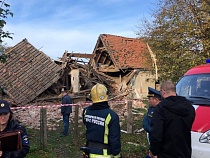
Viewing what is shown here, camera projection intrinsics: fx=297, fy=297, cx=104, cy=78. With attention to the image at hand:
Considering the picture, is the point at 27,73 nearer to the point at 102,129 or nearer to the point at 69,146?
the point at 69,146

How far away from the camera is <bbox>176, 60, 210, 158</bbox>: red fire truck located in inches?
177

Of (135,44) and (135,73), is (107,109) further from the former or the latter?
(135,44)

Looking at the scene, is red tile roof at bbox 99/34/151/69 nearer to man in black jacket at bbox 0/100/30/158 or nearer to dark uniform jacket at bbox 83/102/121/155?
dark uniform jacket at bbox 83/102/121/155

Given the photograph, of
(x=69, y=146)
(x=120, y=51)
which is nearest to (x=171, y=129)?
(x=69, y=146)

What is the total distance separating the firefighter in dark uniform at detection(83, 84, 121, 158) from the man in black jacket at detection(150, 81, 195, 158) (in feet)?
1.57

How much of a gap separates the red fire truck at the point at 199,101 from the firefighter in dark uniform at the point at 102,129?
1.37m

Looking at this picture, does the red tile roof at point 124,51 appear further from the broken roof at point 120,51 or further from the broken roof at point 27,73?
the broken roof at point 27,73

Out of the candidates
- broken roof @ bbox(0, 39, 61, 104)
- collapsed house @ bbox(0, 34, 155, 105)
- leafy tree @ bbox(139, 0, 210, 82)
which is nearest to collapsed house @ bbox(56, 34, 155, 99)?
collapsed house @ bbox(0, 34, 155, 105)

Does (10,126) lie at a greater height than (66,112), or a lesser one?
greater

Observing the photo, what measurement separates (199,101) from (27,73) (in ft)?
63.3

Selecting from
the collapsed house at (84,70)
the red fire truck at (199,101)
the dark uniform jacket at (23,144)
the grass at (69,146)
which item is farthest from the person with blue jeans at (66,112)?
the collapsed house at (84,70)

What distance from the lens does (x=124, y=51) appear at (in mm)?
28484

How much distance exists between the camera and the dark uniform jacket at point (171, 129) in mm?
3684

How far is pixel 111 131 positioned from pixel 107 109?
297 millimetres
